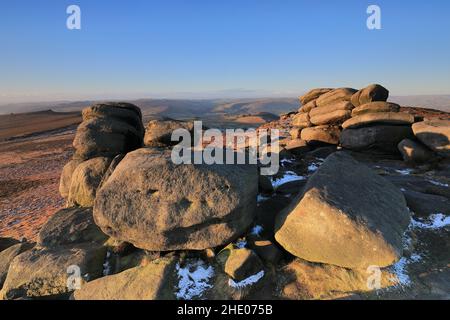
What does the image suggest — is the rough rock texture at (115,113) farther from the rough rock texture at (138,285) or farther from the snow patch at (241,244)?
the snow patch at (241,244)

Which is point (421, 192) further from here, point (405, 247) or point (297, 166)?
point (297, 166)

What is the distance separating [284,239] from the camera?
32.6 ft

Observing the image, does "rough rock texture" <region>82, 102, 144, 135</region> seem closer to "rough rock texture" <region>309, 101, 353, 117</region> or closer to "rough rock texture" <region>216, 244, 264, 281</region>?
"rough rock texture" <region>216, 244, 264, 281</region>

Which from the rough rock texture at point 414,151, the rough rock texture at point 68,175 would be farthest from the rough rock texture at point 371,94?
the rough rock texture at point 68,175

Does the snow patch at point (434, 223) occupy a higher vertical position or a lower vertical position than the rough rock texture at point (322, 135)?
lower

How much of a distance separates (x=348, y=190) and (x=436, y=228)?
3.42 m

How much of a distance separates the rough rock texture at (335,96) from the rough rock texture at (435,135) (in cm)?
576

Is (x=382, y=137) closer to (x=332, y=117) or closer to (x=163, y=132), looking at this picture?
(x=332, y=117)

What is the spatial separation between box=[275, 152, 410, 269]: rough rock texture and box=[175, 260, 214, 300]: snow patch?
94.4 inches

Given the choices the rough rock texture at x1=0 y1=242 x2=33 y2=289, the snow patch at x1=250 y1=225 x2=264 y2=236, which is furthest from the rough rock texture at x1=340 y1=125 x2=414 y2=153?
the rough rock texture at x1=0 y1=242 x2=33 y2=289

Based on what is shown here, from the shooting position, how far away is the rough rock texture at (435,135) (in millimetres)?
16203

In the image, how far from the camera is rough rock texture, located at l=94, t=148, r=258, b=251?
983 centimetres

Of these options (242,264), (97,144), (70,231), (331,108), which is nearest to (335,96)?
(331,108)
